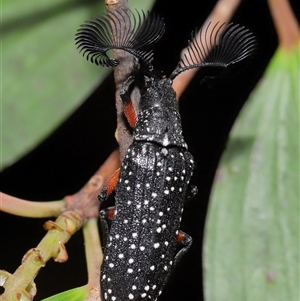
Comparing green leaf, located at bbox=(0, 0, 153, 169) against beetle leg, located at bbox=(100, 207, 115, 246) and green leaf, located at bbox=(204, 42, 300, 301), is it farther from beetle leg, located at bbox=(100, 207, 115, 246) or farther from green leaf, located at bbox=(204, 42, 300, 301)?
green leaf, located at bbox=(204, 42, 300, 301)

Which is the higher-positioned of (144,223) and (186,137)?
(144,223)

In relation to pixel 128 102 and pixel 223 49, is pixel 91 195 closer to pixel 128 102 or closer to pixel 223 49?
pixel 128 102

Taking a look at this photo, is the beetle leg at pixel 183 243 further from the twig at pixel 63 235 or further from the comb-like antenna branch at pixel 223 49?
the comb-like antenna branch at pixel 223 49

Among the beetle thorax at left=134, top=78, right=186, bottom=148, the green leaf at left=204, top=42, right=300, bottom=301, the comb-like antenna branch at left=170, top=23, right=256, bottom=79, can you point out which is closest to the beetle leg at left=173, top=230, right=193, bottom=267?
the green leaf at left=204, top=42, right=300, bottom=301

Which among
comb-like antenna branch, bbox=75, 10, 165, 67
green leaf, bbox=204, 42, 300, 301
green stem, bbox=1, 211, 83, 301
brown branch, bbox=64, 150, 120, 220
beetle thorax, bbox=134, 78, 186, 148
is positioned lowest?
green leaf, bbox=204, 42, 300, 301

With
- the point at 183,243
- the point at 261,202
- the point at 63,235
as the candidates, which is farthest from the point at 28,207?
the point at 261,202
